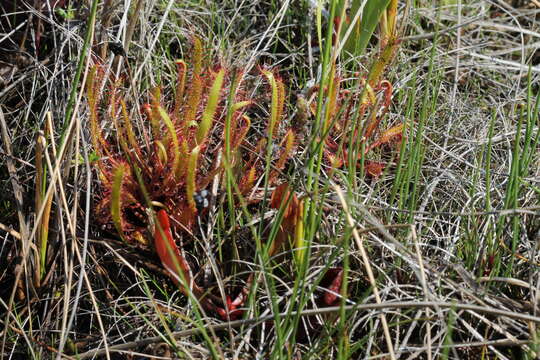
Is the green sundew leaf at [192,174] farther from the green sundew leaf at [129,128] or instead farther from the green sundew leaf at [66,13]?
the green sundew leaf at [66,13]

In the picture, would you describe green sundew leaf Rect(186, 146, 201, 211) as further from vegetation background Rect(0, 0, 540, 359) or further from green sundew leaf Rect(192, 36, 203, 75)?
green sundew leaf Rect(192, 36, 203, 75)

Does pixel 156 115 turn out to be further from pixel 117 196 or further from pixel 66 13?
pixel 66 13

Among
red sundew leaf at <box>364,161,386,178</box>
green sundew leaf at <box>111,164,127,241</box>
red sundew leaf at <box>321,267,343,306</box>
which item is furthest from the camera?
red sundew leaf at <box>364,161,386,178</box>

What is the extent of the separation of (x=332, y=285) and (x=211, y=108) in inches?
16.4

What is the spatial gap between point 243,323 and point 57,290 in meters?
0.42

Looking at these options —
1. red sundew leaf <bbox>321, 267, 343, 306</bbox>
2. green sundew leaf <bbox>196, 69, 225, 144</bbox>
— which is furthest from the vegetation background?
green sundew leaf <bbox>196, 69, 225, 144</bbox>

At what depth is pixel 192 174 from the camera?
122 cm

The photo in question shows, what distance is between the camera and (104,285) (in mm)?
1313

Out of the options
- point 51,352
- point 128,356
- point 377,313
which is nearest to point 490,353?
point 377,313

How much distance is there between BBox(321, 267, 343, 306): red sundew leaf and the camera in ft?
4.07

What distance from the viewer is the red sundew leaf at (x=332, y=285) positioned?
1.24 meters

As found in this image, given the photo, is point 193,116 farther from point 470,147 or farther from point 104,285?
point 470,147

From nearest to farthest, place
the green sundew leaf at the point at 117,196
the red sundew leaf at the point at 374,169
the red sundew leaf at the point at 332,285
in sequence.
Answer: the green sundew leaf at the point at 117,196 → the red sundew leaf at the point at 332,285 → the red sundew leaf at the point at 374,169

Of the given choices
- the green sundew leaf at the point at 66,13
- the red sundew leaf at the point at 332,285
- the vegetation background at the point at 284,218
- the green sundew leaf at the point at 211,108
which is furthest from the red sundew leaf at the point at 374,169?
the green sundew leaf at the point at 66,13
